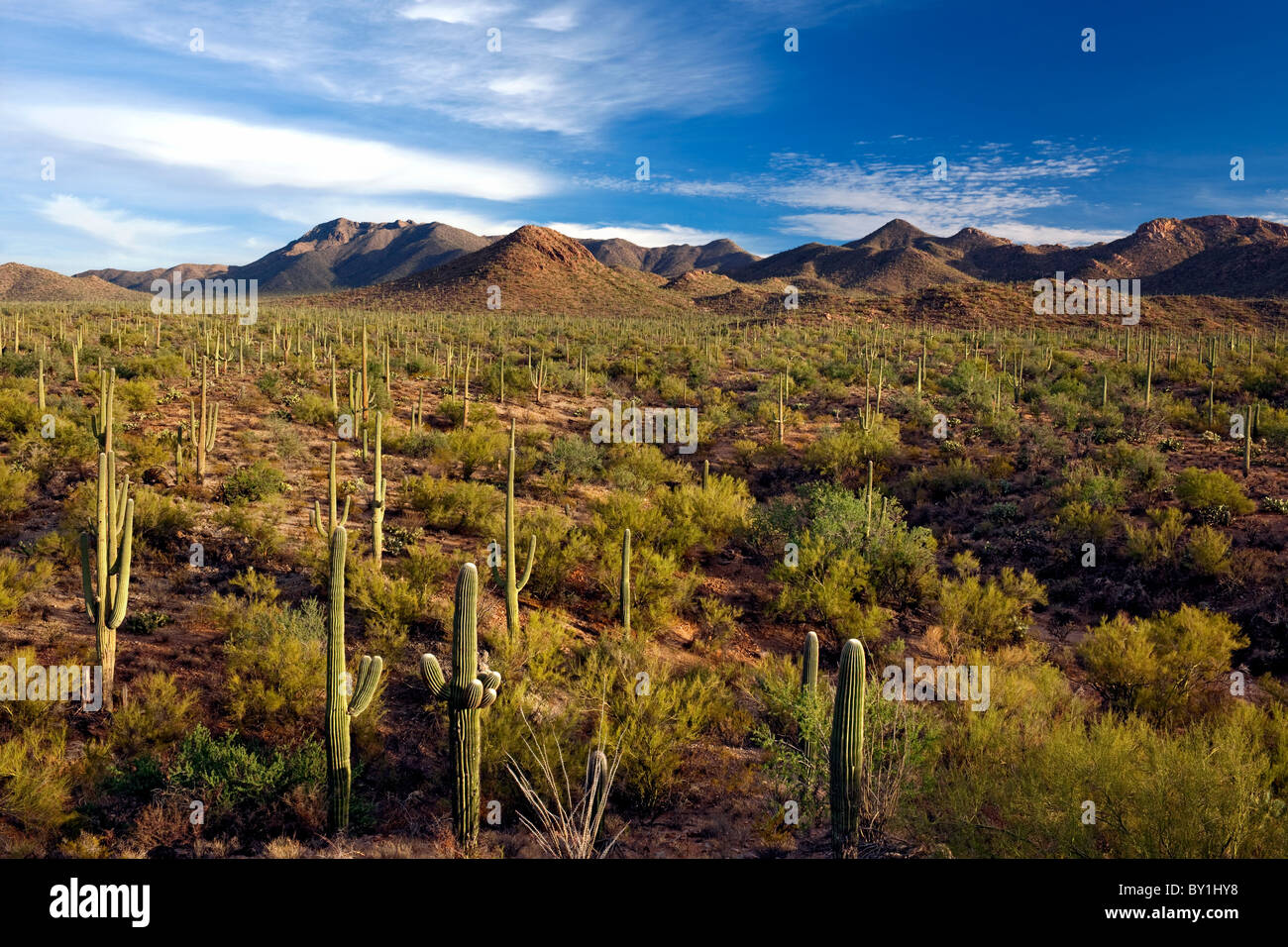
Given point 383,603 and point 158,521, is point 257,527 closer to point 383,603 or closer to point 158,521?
point 158,521

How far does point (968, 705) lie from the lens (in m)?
7.09

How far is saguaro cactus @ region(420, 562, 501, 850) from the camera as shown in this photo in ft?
17.7

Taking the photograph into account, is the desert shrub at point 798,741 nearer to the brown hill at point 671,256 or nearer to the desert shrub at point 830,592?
the desert shrub at point 830,592

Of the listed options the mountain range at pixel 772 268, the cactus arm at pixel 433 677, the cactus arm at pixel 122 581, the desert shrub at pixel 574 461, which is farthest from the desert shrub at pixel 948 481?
the mountain range at pixel 772 268

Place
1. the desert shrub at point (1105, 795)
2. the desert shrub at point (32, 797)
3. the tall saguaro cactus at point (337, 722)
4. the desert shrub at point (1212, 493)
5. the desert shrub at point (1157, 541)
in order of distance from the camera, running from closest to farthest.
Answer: the desert shrub at point (1105, 795)
the desert shrub at point (32, 797)
the tall saguaro cactus at point (337, 722)
the desert shrub at point (1157, 541)
the desert shrub at point (1212, 493)

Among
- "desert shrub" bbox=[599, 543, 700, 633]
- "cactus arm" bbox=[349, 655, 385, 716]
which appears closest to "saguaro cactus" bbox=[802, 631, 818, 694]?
"desert shrub" bbox=[599, 543, 700, 633]

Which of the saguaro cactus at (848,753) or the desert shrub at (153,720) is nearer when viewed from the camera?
the saguaro cactus at (848,753)

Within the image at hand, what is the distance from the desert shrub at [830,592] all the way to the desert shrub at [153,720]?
297 inches

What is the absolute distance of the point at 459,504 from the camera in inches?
483

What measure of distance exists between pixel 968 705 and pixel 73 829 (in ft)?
26.7

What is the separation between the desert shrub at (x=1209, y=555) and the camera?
10.6m
